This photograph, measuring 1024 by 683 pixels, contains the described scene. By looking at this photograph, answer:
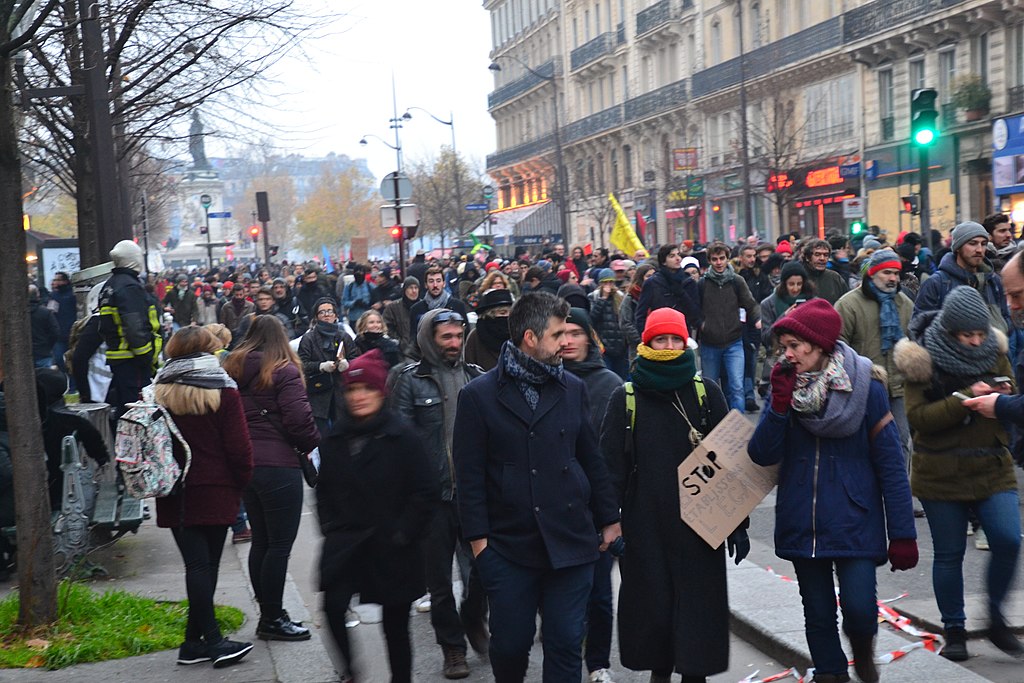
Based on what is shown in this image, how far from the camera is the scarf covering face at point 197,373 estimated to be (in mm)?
6188

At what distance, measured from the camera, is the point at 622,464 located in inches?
201

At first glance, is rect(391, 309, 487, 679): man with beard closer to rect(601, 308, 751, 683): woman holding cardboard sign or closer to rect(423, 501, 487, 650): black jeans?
rect(423, 501, 487, 650): black jeans

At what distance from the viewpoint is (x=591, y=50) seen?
61.9 metres

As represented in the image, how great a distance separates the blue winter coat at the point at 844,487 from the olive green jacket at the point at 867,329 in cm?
376

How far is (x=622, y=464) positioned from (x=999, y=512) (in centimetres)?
178

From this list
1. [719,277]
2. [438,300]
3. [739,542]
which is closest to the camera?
[739,542]

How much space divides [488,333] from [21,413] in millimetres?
2404

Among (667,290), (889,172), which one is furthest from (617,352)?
(889,172)

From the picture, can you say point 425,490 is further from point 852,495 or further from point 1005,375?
point 1005,375

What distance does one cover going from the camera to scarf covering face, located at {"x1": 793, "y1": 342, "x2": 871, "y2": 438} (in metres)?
4.80

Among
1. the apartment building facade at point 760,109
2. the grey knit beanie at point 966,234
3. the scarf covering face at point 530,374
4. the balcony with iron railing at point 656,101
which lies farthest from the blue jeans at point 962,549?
the balcony with iron railing at point 656,101

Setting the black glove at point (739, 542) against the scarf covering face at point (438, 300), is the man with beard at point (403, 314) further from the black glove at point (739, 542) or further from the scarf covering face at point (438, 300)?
the black glove at point (739, 542)

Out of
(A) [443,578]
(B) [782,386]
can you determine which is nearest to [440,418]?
(A) [443,578]

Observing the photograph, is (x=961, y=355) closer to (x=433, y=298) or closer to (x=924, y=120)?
(x=433, y=298)
